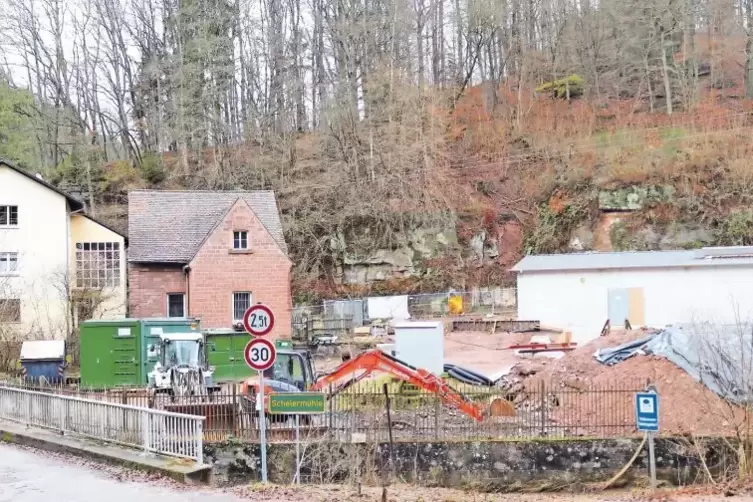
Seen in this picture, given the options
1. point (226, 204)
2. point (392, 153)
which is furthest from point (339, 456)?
point (392, 153)

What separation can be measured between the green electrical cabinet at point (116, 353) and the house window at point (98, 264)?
1298cm

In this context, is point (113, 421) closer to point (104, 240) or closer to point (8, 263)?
point (8, 263)

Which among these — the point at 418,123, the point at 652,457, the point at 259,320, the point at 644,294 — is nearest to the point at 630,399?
the point at 652,457

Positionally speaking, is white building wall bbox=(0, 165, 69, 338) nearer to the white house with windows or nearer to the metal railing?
the white house with windows

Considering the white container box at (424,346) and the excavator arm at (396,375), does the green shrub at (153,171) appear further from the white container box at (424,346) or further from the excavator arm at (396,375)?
the excavator arm at (396,375)

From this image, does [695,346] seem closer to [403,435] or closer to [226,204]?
Answer: [403,435]

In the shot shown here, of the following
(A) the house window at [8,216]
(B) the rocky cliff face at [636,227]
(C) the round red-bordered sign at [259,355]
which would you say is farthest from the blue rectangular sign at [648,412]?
(B) the rocky cliff face at [636,227]

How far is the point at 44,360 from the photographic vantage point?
28547 millimetres

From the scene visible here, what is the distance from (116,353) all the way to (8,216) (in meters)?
15.9

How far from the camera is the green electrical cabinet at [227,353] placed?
2881 cm

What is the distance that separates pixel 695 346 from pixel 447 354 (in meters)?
14.2

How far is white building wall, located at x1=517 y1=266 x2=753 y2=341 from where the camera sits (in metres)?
35.6

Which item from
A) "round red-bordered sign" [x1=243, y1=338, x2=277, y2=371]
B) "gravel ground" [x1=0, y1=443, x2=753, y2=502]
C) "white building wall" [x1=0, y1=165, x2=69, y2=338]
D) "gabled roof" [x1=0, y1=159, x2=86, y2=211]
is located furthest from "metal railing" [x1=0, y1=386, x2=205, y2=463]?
"gabled roof" [x1=0, y1=159, x2=86, y2=211]

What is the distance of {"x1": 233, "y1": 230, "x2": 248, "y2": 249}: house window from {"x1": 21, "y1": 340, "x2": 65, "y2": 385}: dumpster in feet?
38.6
